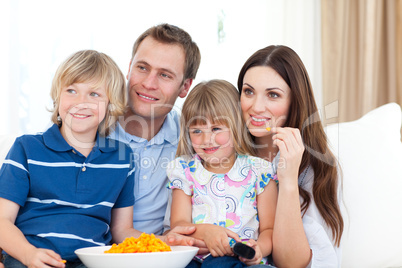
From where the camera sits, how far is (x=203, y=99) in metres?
1.59

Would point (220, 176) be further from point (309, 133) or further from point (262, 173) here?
point (309, 133)

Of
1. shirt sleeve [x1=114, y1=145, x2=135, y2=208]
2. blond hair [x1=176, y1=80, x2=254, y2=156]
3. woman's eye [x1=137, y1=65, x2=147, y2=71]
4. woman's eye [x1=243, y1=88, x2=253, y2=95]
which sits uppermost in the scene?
woman's eye [x1=137, y1=65, x2=147, y2=71]

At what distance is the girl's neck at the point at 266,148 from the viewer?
1.72 metres

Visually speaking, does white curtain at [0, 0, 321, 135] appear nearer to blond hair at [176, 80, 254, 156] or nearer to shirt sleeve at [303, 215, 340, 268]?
blond hair at [176, 80, 254, 156]

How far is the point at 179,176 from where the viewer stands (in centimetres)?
160

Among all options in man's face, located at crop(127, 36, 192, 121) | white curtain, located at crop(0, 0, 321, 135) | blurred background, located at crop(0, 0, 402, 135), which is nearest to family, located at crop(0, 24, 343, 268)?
man's face, located at crop(127, 36, 192, 121)

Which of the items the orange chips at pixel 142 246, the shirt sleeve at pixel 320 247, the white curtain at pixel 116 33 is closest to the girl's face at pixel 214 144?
the shirt sleeve at pixel 320 247

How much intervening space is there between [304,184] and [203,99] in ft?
1.54

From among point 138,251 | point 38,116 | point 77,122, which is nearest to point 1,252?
point 77,122

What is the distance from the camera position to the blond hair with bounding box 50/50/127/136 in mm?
1548

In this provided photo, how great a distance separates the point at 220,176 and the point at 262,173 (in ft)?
0.46

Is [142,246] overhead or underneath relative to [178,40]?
underneath

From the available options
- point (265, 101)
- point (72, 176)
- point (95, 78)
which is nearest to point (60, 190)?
point (72, 176)

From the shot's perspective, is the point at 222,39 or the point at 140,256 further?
the point at 222,39
